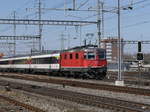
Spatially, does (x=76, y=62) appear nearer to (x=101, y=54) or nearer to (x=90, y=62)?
(x=90, y=62)

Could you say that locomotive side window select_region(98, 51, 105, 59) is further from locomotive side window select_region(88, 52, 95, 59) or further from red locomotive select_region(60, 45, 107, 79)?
locomotive side window select_region(88, 52, 95, 59)

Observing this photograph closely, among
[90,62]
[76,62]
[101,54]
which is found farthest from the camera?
[76,62]

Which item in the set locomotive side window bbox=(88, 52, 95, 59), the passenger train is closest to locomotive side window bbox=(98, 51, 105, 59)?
the passenger train

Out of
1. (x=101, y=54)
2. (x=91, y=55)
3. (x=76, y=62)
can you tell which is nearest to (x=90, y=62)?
(x=91, y=55)

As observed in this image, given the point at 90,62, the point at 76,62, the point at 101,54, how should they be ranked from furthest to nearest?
the point at 76,62 → the point at 101,54 → the point at 90,62

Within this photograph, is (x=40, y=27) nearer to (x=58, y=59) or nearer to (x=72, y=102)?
(x=58, y=59)

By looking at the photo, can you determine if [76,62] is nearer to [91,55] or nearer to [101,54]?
[91,55]

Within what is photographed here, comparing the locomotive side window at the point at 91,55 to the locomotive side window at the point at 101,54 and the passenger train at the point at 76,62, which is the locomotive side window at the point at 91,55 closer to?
the passenger train at the point at 76,62

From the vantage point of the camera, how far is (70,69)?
40.3 meters

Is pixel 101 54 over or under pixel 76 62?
over

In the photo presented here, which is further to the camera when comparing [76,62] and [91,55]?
[76,62]

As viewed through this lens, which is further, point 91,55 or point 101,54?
point 101,54

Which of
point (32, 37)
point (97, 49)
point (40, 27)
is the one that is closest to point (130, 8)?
point (97, 49)

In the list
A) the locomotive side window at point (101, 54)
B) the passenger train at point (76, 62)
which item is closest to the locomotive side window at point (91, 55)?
the passenger train at point (76, 62)
